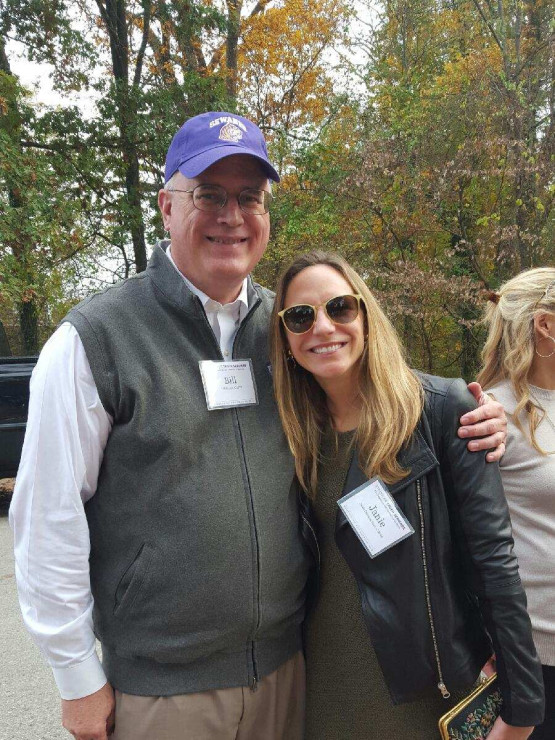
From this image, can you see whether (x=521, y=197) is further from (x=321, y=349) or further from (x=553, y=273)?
(x=321, y=349)

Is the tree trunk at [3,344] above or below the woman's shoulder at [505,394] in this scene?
above

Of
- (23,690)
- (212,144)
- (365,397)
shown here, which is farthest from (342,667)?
(23,690)

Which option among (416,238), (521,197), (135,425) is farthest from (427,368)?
(135,425)

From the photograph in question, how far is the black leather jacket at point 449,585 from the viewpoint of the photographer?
5.22 ft

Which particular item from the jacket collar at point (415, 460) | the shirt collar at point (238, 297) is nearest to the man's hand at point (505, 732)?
the jacket collar at point (415, 460)

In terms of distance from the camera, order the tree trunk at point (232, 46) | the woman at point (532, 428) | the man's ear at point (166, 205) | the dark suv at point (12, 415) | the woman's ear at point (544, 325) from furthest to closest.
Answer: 1. the tree trunk at point (232, 46)
2. the dark suv at point (12, 415)
3. the woman's ear at point (544, 325)
4. the man's ear at point (166, 205)
5. the woman at point (532, 428)

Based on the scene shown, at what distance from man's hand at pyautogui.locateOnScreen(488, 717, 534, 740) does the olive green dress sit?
155 mm

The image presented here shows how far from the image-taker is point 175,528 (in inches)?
64.5

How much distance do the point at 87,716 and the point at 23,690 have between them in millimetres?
2315

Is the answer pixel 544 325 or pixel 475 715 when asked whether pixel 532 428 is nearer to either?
pixel 544 325

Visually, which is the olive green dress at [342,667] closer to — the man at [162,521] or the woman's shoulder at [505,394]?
the man at [162,521]

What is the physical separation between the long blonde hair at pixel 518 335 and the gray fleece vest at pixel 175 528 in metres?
0.94

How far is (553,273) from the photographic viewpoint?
7.20ft

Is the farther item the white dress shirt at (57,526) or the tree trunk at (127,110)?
the tree trunk at (127,110)
